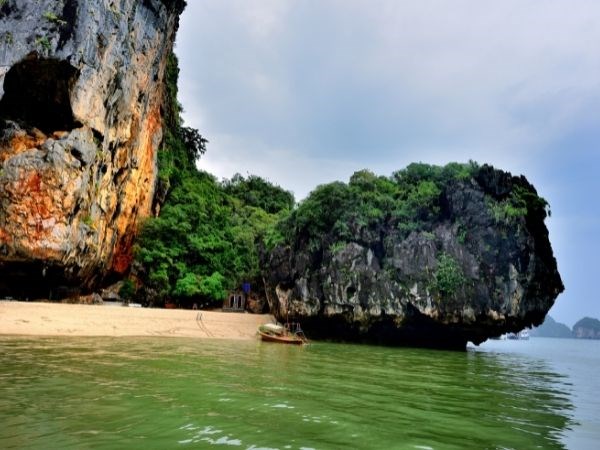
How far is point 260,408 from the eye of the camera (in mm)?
6000

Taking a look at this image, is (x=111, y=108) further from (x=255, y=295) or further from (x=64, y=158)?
(x=255, y=295)

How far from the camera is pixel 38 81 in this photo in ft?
66.3

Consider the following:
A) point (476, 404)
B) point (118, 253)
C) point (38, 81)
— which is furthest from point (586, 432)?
point (118, 253)

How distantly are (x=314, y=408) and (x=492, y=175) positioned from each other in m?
23.1

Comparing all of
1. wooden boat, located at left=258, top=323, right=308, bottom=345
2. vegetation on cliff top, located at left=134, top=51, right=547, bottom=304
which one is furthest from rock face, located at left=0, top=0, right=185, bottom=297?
wooden boat, located at left=258, top=323, right=308, bottom=345

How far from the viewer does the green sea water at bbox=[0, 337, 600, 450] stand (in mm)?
4477

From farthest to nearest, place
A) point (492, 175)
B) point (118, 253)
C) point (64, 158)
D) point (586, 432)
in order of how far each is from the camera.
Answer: point (118, 253)
point (492, 175)
point (64, 158)
point (586, 432)

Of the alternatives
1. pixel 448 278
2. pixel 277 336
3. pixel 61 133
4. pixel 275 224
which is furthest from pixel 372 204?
pixel 61 133

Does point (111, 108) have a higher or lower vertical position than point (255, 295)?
higher

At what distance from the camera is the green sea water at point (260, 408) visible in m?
4.48

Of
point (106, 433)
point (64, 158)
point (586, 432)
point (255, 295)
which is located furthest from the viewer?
point (255, 295)

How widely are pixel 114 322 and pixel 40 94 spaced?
38.7 ft

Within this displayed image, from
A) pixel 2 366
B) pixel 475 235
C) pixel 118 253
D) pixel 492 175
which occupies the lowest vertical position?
pixel 2 366

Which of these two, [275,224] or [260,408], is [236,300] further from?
[260,408]
